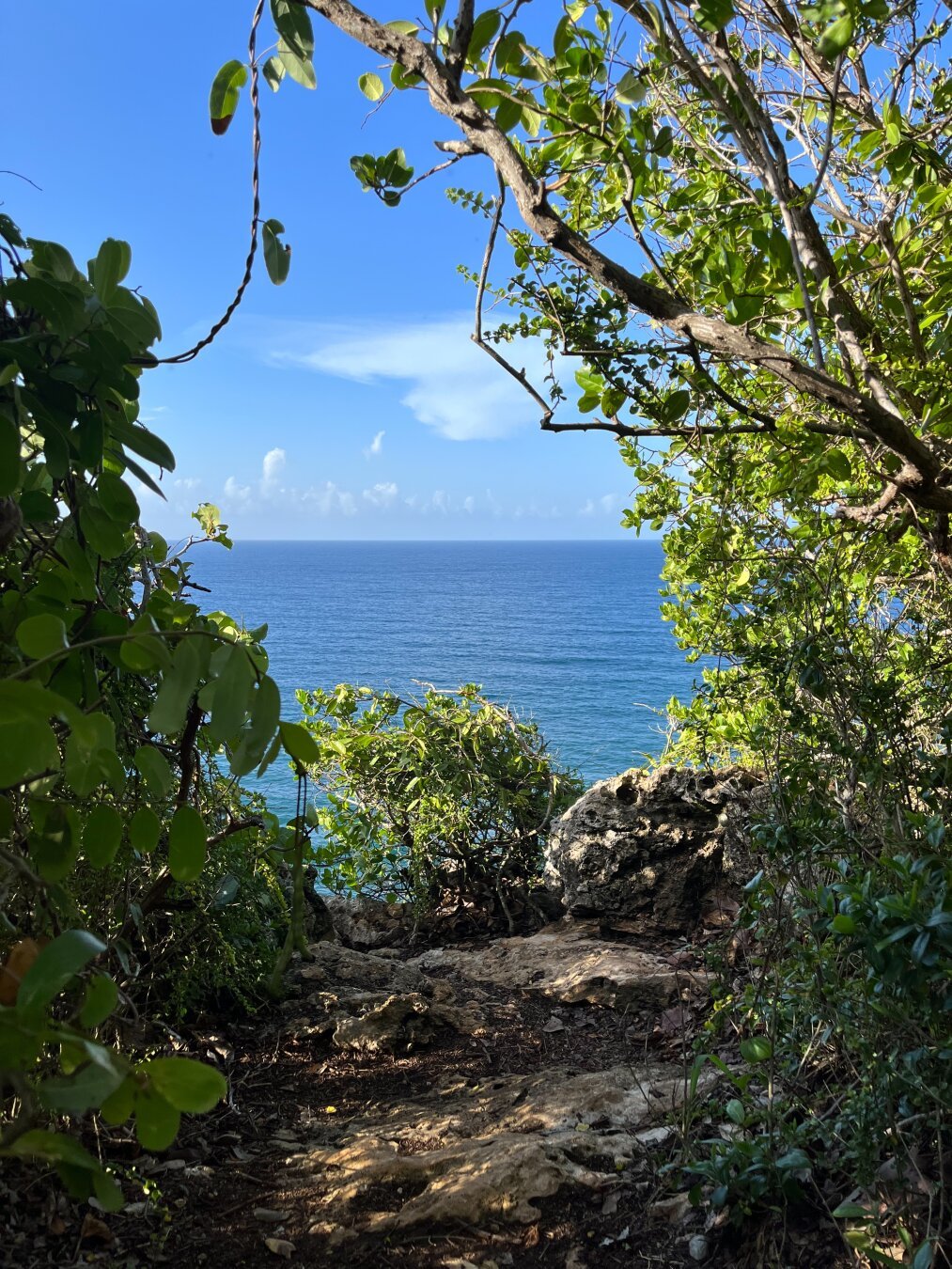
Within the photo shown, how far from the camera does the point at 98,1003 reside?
792 millimetres

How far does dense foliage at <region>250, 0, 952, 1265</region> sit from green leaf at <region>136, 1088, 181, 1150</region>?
1522 mm

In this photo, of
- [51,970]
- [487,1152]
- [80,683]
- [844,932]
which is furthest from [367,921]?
[51,970]

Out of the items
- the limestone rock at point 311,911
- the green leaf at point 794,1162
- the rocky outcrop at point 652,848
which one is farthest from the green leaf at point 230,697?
the rocky outcrop at point 652,848

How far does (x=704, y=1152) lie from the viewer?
8.91ft

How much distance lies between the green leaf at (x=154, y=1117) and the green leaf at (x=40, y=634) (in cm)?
43

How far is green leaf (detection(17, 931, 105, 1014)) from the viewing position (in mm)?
668

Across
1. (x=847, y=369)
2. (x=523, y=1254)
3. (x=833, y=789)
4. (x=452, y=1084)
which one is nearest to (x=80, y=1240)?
(x=523, y=1254)

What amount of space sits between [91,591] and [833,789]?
2843mm

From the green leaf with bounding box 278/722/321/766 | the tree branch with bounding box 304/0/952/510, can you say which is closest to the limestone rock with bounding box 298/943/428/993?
the tree branch with bounding box 304/0/952/510

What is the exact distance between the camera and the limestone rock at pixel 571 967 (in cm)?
472

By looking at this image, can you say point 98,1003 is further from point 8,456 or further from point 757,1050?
point 757,1050

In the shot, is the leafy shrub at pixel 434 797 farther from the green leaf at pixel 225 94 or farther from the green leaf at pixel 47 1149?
the green leaf at pixel 47 1149

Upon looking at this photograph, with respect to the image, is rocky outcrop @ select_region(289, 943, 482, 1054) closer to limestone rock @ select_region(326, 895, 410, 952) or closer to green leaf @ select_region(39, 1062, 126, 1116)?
limestone rock @ select_region(326, 895, 410, 952)

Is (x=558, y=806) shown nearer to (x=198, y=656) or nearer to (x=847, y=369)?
(x=847, y=369)
